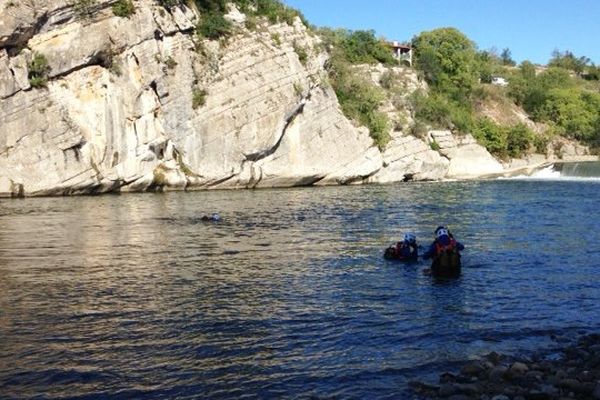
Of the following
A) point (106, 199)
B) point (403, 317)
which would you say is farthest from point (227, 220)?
point (403, 317)

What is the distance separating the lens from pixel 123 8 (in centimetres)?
4934

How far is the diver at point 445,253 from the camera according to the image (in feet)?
54.6

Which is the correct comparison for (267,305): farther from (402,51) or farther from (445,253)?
(402,51)

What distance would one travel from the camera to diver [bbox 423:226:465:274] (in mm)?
16656

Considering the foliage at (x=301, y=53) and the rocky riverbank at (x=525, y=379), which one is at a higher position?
the foliage at (x=301, y=53)

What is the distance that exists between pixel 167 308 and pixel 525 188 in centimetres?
4401

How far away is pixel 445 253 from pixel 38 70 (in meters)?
38.4

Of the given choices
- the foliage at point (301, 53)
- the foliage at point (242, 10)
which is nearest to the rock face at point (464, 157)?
the foliage at point (301, 53)

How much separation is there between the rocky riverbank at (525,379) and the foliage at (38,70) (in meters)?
43.0

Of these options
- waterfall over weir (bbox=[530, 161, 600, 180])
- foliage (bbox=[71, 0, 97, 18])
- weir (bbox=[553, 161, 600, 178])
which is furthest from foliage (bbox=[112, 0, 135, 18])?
weir (bbox=[553, 161, 600, 178])

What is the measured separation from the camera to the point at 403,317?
43.3ft

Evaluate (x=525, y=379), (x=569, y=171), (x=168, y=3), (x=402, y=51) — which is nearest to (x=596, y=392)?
(x=525, y=379)

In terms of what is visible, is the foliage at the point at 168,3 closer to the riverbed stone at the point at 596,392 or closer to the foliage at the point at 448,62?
the foliage at the point at 448,62

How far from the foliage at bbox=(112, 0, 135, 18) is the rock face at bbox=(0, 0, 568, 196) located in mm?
446
